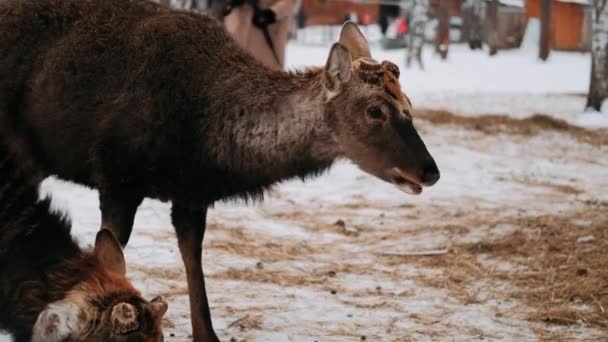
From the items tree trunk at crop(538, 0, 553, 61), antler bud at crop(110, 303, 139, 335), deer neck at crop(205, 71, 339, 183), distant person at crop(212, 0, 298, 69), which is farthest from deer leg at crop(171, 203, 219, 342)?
tree trunk at crop(538, 0, 553, 61)

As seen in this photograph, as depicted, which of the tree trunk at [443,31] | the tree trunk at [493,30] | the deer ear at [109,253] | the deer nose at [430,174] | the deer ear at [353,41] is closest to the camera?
the deer ear at [109,253]

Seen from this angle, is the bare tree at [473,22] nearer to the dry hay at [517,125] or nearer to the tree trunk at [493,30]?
the tree trunk at [493,30]

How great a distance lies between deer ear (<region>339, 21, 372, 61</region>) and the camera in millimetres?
5070

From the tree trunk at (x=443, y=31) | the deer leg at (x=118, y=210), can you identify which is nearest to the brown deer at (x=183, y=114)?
the deer leg at (x=118, y=210)

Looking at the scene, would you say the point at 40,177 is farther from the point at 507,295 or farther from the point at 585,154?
the point at 585,154

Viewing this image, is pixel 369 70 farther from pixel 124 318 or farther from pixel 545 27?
pixel 545 27

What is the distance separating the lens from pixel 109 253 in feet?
11.9

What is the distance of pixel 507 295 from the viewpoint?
6207 mm

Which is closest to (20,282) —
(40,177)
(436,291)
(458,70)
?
(40,177)

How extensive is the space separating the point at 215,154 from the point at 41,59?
114cm

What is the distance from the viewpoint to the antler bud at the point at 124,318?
327cm

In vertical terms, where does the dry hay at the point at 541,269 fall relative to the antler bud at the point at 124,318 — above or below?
below

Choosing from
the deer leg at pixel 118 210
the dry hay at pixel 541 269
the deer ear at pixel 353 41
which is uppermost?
the deer ear at pixel 353 41

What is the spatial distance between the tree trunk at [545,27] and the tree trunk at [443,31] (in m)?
3.24
